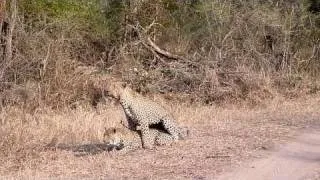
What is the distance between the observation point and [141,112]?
8898 mm

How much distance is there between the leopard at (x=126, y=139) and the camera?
8.92m

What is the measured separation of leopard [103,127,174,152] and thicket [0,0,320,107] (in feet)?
16.8

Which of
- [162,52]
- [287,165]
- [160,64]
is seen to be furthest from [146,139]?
[162,52]

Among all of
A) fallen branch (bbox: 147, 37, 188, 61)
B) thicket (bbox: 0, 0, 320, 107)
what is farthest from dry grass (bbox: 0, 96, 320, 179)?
fallen branch (bbox: 147, 37, 188, 61)

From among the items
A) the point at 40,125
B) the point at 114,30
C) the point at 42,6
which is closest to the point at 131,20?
the point at 114,30

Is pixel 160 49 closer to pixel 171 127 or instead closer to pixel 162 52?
pixel 162 52

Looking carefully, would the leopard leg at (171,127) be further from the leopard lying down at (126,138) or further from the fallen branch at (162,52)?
the fallen branch at (162,52)

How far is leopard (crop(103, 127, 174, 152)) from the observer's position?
29.3 feet

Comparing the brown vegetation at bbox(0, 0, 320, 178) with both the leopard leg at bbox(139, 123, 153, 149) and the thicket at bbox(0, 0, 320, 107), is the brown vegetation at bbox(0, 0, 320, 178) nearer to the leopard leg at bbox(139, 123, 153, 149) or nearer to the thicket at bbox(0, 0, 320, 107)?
the thicket at bbox(0, 0, 320, 107)

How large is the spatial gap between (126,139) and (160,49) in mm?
7566

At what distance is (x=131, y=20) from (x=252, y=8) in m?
3.74

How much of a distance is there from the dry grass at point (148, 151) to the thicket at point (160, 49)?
1405 millimetres

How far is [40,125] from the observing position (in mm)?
11719

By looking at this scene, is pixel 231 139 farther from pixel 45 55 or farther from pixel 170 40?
pixel 170 40
